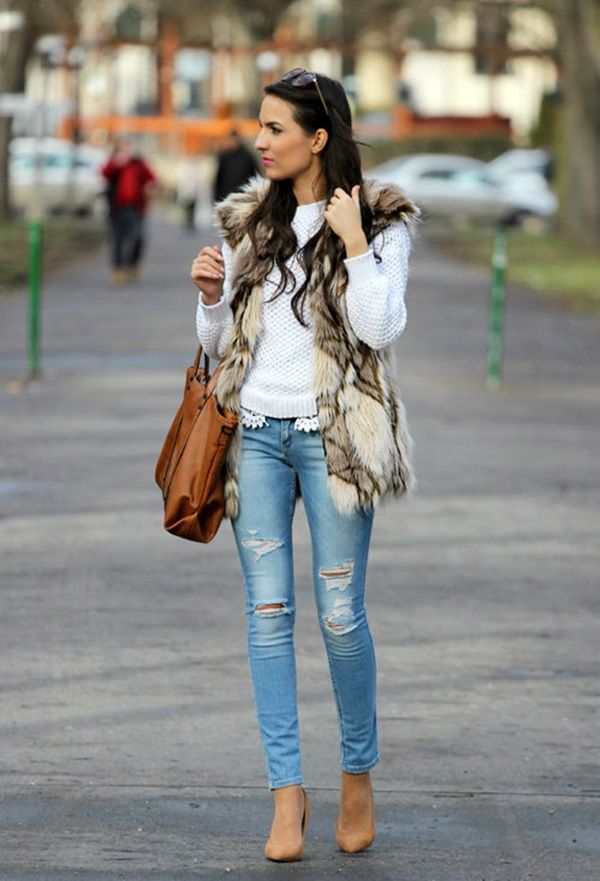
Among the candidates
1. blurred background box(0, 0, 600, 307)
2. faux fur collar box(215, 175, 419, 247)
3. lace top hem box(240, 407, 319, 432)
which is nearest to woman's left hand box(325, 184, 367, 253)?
faux fur collar box(215, 175, 419, 247)

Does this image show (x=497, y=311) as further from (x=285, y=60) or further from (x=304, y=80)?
(x=285, y=60)

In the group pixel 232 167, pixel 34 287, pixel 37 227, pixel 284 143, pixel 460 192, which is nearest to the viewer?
pixel 284 143

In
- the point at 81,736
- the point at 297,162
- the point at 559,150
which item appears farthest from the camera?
the point at 559,150

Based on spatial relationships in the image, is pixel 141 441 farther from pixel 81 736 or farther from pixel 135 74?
pixel 135 74

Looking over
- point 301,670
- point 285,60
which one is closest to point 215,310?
point 301,670

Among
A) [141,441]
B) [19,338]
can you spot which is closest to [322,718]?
[141,441]

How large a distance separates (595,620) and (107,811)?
301cm

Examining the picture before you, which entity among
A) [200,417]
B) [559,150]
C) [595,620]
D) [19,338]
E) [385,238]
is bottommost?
[559,150]

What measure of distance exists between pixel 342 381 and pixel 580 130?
33.8 m

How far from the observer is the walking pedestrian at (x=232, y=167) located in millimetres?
25547

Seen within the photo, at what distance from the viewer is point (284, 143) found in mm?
4969

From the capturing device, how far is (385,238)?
16.5ft

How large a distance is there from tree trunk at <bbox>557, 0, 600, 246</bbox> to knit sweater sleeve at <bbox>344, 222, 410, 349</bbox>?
32.4 metres

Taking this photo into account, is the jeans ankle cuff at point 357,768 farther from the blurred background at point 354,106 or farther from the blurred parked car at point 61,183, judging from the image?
the blurred parked car at point 61,183
